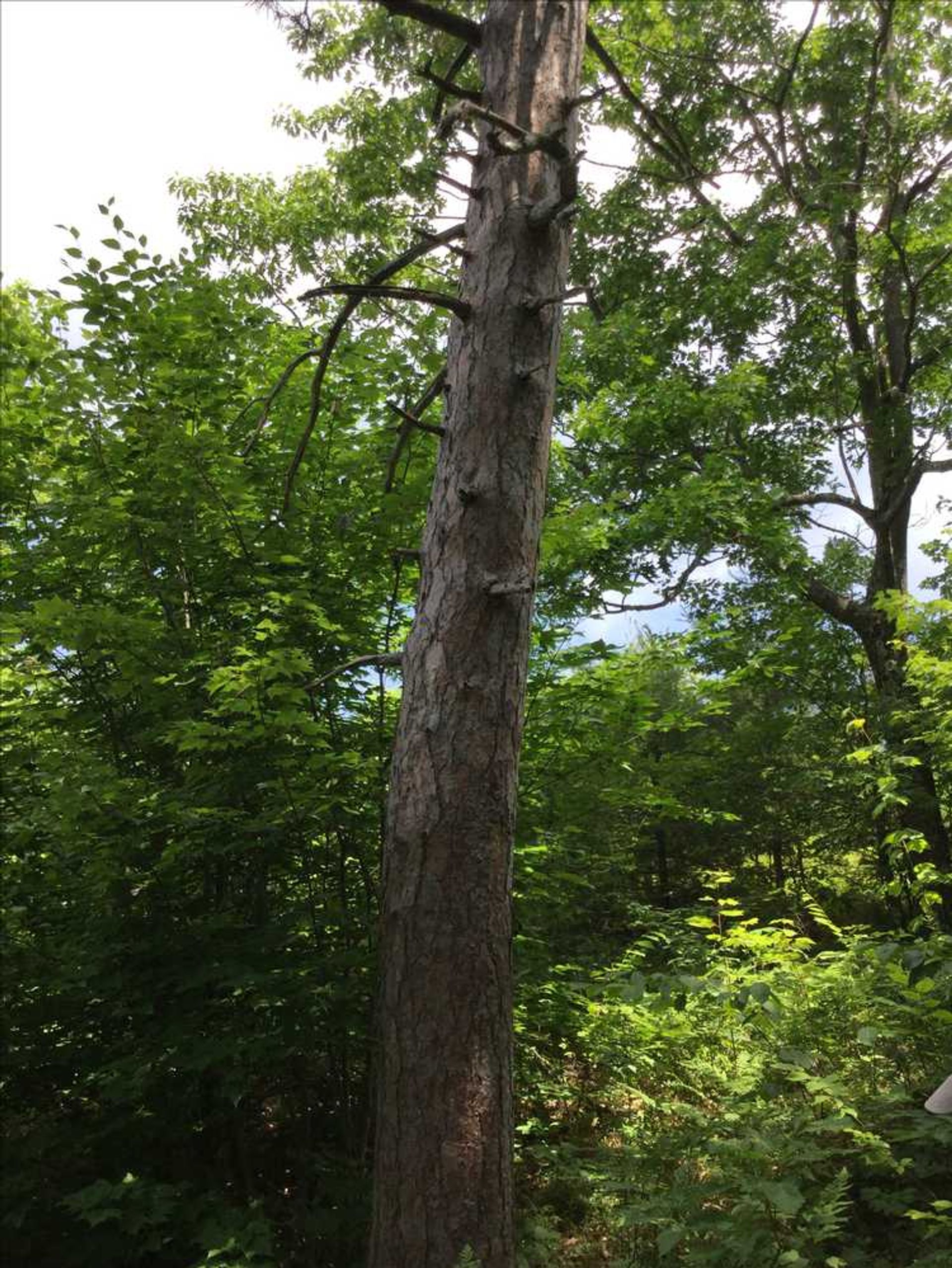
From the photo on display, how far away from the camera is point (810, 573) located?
10.2 m

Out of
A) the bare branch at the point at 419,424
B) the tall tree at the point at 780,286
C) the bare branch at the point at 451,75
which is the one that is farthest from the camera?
the tall tree at the point at 780,286

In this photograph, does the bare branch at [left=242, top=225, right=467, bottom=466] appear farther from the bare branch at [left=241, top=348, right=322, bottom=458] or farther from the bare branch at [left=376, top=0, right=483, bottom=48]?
the bare branch at [left=376, top=0, right=483, bottom=48]

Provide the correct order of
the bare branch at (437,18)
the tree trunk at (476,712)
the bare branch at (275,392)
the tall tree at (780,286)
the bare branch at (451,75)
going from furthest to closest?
the tall tree at (780,286), the bare branch at (451,75), the bare branch at (275,392), the bare branch at (437,18), the tree trunk at (476,712)

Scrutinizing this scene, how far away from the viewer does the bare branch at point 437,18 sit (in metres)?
3.04

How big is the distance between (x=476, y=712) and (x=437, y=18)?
8.25ft

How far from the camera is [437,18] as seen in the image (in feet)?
10.5

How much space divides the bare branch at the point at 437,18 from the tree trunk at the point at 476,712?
53 millimetres

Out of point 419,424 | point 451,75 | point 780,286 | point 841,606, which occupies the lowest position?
point 419,424

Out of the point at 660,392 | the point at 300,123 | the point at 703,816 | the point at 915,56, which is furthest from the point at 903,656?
the point at 300,123

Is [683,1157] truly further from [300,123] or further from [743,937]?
[300,123]

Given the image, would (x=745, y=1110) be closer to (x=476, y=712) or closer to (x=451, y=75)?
(x=476, y=712)

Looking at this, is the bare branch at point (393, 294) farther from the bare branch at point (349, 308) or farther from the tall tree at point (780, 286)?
the tall tree at point (780, 286)

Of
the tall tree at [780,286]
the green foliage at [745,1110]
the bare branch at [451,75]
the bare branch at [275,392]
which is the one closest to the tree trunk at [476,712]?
the bare branch at [451,75]

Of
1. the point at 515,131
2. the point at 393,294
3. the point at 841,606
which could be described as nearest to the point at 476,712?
the point at 393,294
